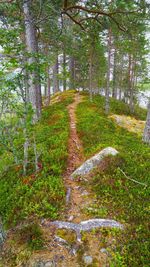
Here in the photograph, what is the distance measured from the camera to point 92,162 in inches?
255

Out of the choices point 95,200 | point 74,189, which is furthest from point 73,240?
point 74,189

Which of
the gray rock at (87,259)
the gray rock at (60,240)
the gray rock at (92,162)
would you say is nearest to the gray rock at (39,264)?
the gray rock at (60,240)

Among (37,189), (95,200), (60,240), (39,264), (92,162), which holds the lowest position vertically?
(39,264)

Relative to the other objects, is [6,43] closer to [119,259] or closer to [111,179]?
[111,179]

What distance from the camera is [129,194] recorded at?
5.25 metres

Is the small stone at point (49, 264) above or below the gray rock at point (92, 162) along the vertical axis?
below

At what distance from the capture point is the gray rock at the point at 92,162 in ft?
20.5

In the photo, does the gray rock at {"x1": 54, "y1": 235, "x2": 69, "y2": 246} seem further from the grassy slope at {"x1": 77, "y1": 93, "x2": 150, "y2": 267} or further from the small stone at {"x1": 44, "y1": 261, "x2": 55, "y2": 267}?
the grassy slope at {"x1": 77, "y1": 93, "x2": 150, "y2": 267}

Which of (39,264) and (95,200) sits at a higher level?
(95,200)

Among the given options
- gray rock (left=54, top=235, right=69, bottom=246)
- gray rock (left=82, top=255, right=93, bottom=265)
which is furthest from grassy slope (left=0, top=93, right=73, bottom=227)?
gray rock (left=82, top=255, right=93, bottom=265)

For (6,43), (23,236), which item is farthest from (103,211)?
(6,43)

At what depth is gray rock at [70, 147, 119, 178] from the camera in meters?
6.26

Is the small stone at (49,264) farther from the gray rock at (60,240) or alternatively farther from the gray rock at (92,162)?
the gray rock at (92,162)

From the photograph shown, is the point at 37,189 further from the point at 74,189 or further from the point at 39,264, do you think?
the point at 39,264
